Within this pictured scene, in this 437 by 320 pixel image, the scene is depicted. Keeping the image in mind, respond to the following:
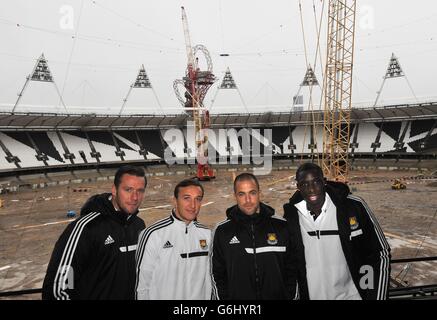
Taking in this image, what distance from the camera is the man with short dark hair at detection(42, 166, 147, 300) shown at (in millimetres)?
3061

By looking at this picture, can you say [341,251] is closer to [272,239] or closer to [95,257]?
[272,239]

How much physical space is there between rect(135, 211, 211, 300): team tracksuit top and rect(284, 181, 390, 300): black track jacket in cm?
112

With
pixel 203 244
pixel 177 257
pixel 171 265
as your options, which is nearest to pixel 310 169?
pixel 203 244

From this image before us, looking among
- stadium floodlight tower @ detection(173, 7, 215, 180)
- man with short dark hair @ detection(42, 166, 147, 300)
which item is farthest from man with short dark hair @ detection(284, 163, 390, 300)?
stadium floodlight tower @ detection(173, 7, 215, 180)

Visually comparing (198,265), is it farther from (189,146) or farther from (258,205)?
(189,146)

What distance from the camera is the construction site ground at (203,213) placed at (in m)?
13.8

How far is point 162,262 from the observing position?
11.4 feet

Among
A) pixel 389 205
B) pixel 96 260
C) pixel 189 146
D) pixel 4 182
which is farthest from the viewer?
pixel 189 146

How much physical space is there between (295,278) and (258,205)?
916 mm

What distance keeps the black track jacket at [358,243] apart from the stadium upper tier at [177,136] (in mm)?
42920

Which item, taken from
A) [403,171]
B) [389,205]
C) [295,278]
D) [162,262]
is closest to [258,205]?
[295,278]

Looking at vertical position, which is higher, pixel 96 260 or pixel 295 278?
pixel 96 260

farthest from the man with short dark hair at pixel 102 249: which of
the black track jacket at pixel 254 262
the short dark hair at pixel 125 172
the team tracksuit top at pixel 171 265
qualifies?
the black track jacket at pixel 254 262

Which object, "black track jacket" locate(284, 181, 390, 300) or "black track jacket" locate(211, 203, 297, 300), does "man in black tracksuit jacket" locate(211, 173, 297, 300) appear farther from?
"black track jacket" locate(284, 181, 390, 300)
